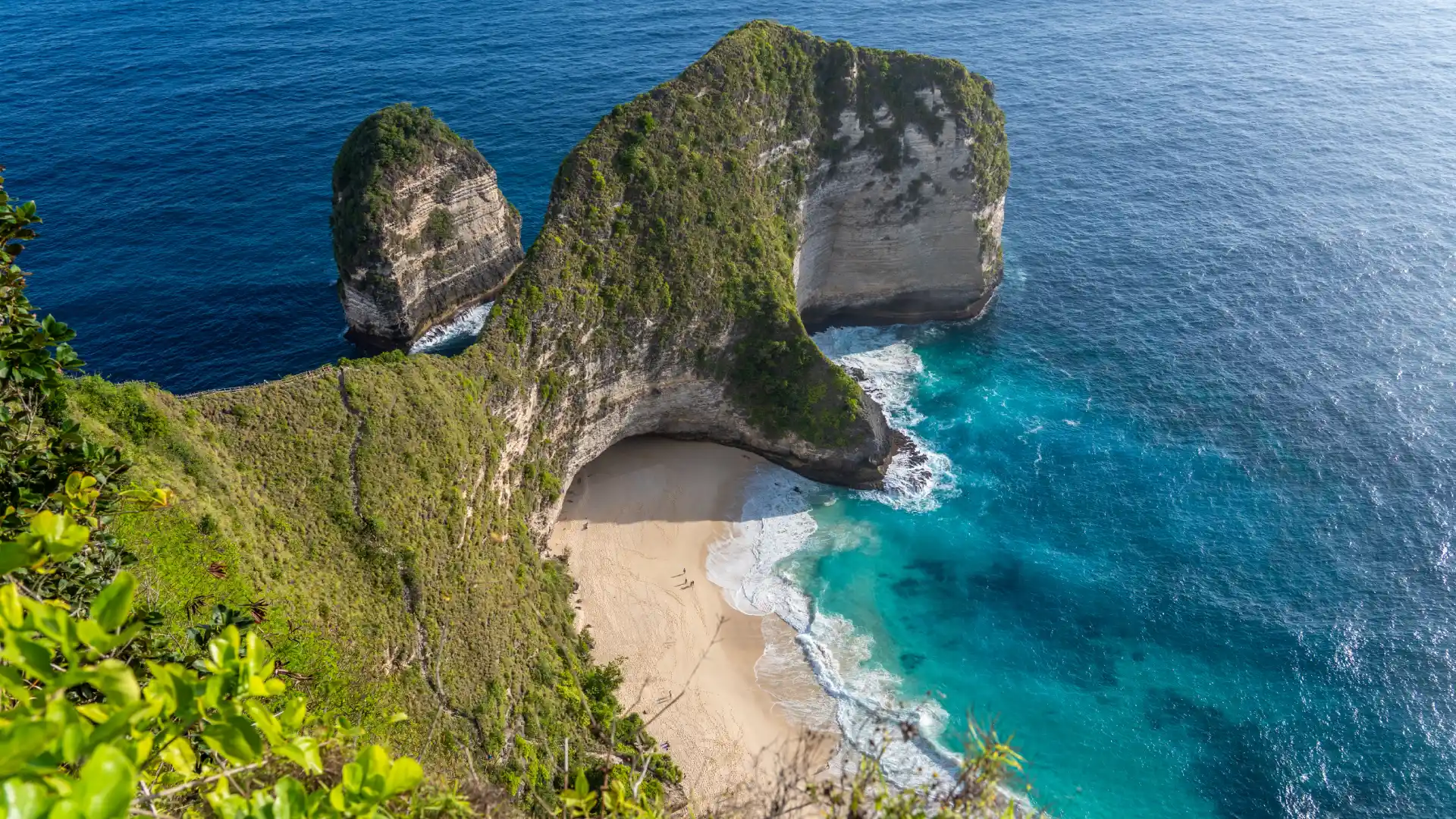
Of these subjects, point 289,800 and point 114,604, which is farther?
point 289,800

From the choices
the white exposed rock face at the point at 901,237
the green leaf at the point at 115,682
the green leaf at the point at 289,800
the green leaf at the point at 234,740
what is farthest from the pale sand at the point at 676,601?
the green leaf at the point at 115,682

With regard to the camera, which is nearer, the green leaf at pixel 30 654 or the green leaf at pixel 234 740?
the green leaf at pixel 30 654

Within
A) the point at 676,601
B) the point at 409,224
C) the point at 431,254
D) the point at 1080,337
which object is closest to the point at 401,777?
the point at 676,601

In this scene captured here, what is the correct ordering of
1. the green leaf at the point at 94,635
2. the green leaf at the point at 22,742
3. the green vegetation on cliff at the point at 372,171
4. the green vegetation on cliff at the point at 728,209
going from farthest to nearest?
the green vegetation on cliff at the point at 372,171 < the green vegetation on cliff at the point at 728,209 < the green leaf at the point at 94,635 < the green leaf at the point at 22,742

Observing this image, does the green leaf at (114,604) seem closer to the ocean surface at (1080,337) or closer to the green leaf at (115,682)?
the green leaf at (115,682)

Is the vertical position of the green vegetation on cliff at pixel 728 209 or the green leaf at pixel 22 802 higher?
the green leaf at pixel 22 802

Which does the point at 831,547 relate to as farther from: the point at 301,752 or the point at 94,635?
the point at 94,635

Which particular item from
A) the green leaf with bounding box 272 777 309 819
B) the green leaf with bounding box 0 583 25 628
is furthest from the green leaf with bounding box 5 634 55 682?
the green leaf with bounding box 272 777 309 819

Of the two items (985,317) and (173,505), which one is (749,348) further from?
(173,505)
